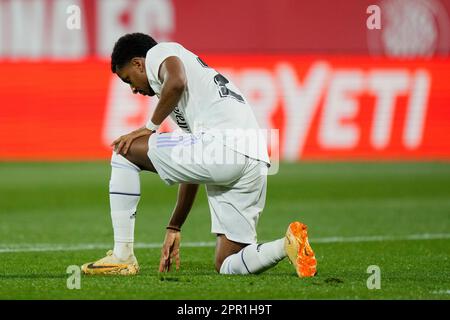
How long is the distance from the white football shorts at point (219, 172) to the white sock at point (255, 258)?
23 cm

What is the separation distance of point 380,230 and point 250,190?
130 inches

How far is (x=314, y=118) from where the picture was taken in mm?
17406

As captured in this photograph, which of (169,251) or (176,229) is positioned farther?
(176,229)

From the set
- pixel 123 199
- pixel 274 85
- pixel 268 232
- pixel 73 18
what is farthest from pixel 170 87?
pixel 274 85

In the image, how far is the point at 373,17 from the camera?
57.9ft

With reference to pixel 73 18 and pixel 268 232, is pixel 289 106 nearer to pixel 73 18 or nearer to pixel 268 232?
pixel 73 18

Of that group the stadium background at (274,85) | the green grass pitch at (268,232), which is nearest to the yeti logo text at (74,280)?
the green grass pitch at (268,232)

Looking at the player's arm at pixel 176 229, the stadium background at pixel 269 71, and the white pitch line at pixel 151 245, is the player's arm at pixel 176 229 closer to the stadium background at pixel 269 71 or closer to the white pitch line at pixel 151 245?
the white pitch line at pixel 151 245

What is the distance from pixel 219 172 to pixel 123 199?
645 millimetres

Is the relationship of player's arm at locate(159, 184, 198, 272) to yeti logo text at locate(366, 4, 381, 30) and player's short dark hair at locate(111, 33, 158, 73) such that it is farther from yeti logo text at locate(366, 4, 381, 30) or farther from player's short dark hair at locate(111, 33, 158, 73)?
yeti logo text at locate(366, 4, 381, 30)

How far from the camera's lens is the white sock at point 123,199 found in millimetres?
6152

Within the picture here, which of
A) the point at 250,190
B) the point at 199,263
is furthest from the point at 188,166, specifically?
the point at 199,263

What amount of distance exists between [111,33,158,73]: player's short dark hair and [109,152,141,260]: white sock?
0.59 metres
